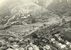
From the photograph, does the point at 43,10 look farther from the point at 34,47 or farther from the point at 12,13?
the point at 34,47

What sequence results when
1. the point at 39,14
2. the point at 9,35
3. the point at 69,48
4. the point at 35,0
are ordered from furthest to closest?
the point at 35,0 < the point at 39,14 < the point at 9,35 < the point at 69,48

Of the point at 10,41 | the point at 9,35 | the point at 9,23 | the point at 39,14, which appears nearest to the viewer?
the point at 10,41

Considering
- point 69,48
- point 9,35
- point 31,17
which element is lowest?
point 69,48

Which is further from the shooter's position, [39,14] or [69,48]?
Result: [39,14]

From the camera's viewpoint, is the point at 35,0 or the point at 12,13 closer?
the point at 12,13

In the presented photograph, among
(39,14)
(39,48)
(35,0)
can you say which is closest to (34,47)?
(39,48)

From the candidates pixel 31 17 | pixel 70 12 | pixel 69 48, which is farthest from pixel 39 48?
pixel 70 12

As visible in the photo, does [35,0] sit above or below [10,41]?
above

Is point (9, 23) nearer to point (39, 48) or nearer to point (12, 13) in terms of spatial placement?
point (12, 13)

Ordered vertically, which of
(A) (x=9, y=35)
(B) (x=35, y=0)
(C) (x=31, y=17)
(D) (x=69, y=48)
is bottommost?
(D) (x=69, y=48)
